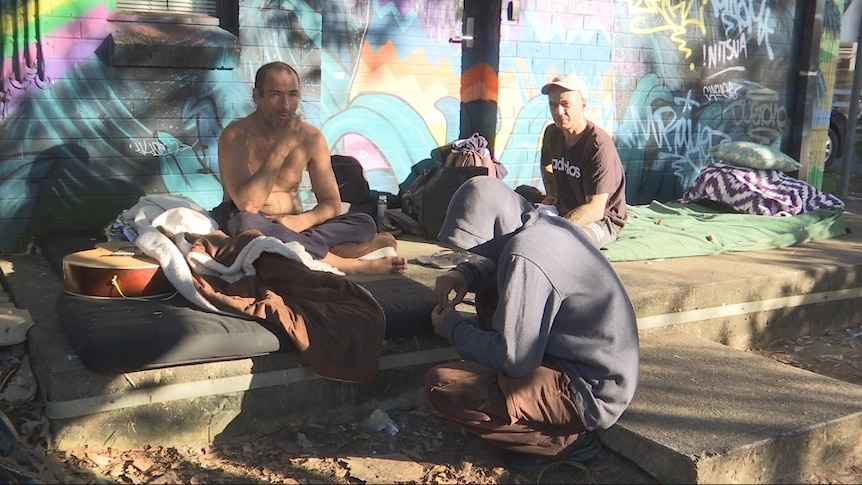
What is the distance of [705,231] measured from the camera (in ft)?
22.1

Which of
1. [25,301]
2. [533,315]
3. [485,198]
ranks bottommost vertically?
[25,301]

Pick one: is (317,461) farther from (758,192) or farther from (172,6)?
(758,192)

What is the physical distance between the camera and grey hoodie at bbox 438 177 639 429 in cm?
309

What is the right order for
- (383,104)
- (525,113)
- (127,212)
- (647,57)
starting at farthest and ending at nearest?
(647,57) → (525,113) → (383,104) → (127,212)

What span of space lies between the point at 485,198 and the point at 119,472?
1.86 m

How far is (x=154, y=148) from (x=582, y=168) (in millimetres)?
3146

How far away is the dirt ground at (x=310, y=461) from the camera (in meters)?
3.27

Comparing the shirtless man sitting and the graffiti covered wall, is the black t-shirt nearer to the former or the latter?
the shirtless man sitting

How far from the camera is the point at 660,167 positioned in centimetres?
893

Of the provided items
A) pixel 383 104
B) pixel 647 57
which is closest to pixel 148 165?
pixel 383 104

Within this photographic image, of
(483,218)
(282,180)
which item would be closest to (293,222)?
(282,180)

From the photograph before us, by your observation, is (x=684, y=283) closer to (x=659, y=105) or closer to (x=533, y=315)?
(x=533, y=315)

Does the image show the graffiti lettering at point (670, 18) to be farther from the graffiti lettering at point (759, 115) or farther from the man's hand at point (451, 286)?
the man's hand at point (451, 286)

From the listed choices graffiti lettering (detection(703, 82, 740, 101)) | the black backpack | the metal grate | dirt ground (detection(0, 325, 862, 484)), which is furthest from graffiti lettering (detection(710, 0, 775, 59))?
dirt ground (detection(0, 325, 862, 484))
